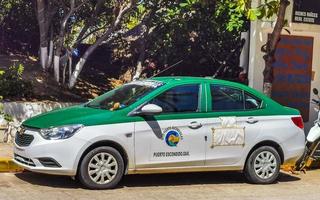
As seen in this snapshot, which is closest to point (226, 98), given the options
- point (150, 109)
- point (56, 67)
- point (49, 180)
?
point (150, 109)

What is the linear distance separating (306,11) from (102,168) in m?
7.98

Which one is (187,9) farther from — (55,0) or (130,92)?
(130,92)

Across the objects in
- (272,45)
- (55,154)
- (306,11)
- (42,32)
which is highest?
(306,11)

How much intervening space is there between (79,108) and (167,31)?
697cm

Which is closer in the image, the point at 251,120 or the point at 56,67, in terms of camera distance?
the point at 251,120

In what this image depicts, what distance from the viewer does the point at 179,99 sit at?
9.02 m

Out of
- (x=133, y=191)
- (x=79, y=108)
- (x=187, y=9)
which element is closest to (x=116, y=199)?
(x=133, y=191)

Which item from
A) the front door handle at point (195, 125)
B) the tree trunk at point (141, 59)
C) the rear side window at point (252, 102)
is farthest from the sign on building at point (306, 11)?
the front door handle at point (195, 125)

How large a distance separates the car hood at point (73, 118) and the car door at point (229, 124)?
1633 millimetres

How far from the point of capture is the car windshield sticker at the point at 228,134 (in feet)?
29.9

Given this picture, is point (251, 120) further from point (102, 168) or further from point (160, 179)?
point (102, 168)

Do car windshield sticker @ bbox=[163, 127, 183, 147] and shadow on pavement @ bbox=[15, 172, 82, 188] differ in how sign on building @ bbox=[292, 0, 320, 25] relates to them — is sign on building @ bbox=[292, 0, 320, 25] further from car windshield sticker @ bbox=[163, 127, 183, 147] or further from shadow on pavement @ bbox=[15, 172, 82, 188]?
shadow on pavement @ bbox=[15, 172, 82, 188]

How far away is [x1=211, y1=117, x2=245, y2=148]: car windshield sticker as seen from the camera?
29.9ft

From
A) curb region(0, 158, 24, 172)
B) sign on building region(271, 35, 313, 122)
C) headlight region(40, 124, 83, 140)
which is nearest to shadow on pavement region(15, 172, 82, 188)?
curb region(0, 158, 24, 172)
